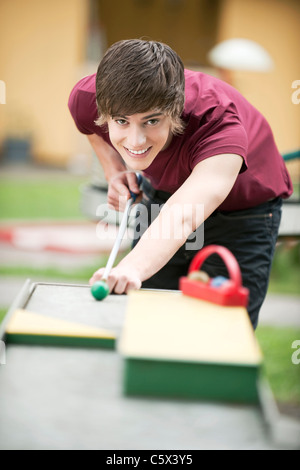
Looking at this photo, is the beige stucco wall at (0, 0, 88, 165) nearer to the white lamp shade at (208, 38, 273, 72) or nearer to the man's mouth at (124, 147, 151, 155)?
the white lamp shade at (208, 38, 273, 72)

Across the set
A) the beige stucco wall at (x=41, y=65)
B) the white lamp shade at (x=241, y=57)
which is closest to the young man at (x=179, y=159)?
the white lamp shade at (x=241, y=57)

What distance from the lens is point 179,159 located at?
1795 millimetres

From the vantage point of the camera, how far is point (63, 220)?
730 cm

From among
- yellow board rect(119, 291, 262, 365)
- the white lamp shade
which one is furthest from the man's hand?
the white lamp shade

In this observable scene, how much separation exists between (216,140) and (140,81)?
0.85 ft

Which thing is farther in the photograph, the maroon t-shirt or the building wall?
the building wall

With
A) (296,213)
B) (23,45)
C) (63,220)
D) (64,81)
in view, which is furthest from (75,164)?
(296,213)

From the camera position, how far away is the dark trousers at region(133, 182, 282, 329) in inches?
83.4

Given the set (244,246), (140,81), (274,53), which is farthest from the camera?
(274,53)

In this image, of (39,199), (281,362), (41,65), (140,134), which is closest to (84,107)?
(140,134)

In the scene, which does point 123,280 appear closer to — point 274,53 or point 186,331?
point 186,331

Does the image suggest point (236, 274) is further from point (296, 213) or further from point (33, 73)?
point (33, 73)

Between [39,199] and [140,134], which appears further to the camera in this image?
[39,199]

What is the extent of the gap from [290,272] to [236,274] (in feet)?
15.3
